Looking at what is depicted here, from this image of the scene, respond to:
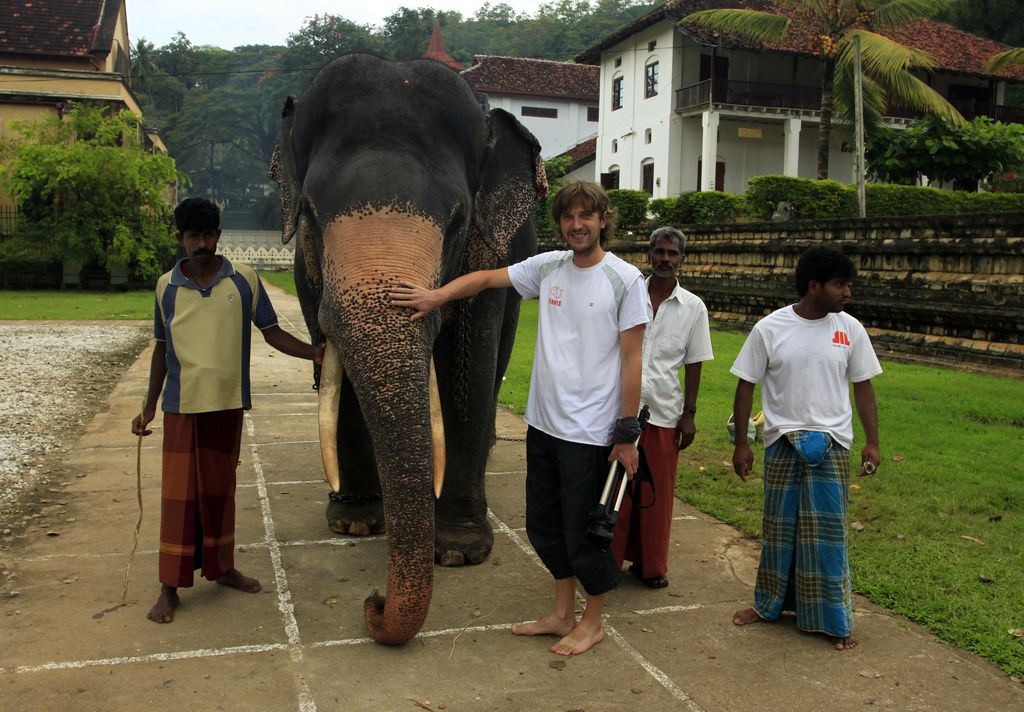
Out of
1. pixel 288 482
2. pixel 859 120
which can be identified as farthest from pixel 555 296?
pixel 859 120

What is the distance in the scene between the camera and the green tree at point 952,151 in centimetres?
2114

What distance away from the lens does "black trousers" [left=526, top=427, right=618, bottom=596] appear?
3537mm

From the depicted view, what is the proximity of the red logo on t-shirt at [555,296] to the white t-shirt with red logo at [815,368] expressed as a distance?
2.87 ft

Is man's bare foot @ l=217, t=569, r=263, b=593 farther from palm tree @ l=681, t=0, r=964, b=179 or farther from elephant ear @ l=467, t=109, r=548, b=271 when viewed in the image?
palm tree @ l=681, t=0, r=964, b=179

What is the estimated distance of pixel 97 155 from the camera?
2577 centimetres

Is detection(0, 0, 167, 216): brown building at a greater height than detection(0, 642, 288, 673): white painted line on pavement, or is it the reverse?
detection(0, 0, 167, 216): brown building

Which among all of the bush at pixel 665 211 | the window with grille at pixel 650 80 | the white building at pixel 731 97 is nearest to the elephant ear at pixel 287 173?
the bush at pixel 665 211

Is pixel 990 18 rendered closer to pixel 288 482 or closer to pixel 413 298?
pixel 288 482

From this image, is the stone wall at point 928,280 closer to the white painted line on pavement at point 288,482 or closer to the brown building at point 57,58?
the white painted line on pavement at point 288,482

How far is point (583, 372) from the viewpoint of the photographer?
3514mm

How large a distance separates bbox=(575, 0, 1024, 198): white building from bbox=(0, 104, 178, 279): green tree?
16.5m

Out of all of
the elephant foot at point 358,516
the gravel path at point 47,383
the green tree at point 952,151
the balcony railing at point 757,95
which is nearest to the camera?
the elephant foot at point 358,516

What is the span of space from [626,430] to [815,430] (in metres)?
0.87

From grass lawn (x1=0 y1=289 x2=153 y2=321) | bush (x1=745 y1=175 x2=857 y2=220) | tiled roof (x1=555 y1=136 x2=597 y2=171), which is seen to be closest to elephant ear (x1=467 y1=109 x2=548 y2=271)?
grass lawn (x1=0 y1=289 x2=153 y2=321)
